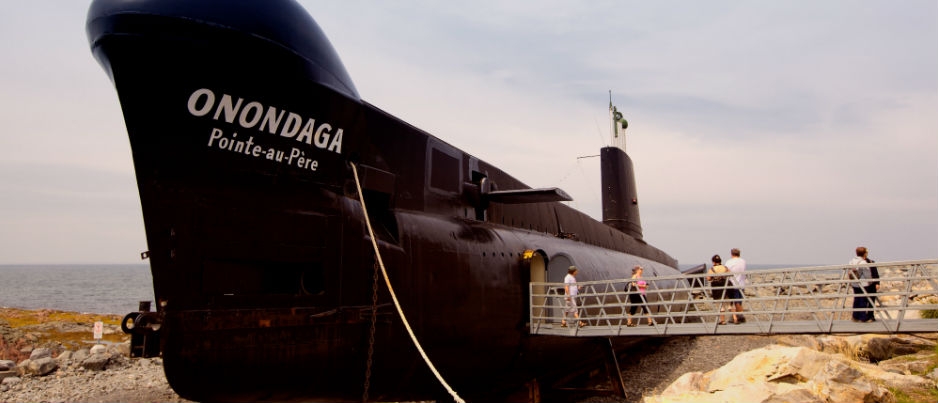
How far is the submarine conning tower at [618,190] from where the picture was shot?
20547 millimetres

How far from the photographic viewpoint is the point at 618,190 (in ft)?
68.3

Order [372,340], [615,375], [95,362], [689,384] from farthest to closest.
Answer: [95,362] → [615,375] → [689,384] → [372,340]

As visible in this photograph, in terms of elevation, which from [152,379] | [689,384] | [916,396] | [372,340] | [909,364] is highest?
[372,340]

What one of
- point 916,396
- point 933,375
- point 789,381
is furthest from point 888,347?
point 789,381

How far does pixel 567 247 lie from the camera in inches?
536

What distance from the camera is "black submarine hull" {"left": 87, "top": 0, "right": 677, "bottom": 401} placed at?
575 cm

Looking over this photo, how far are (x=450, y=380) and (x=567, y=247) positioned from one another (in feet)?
19.7

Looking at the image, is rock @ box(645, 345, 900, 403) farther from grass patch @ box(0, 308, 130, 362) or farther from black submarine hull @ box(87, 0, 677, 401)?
grass patch @ box(0, 308, 130, 362)

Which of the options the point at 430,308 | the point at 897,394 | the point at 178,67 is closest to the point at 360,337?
the point at 430,308

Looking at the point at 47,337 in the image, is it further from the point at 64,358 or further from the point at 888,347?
the point at 888,347

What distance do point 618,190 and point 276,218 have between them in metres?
16.2

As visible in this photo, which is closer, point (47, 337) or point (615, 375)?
point (615, 375)

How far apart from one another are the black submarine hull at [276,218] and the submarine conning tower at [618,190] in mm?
12776


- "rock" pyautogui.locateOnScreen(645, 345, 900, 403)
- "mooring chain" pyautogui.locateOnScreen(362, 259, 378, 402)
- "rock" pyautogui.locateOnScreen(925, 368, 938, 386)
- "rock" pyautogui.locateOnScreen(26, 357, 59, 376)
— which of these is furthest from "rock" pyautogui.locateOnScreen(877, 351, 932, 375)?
"rock" pyautogui.locateOnScreen(26, 357, 59, 376)
